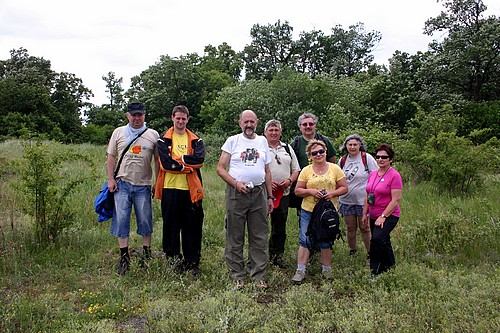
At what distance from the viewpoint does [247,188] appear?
4816 mm

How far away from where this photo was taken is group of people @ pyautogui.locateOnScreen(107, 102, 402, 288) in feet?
16.1

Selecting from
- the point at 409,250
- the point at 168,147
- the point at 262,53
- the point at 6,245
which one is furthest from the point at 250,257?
the point at 262,53

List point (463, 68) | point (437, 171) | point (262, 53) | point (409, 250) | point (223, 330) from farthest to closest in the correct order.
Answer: point (262, 53) < point (463, 68) < point (437, 171) < point (409, 250) < point (223, 330)

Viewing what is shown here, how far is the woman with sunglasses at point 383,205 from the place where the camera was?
15.8ft

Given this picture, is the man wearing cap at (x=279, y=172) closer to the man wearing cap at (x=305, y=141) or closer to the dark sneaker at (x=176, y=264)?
the man wearing cap at (x=305, y=141)

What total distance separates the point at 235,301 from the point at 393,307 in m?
1.54

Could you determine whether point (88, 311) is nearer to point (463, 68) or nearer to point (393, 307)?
point (393, 307)

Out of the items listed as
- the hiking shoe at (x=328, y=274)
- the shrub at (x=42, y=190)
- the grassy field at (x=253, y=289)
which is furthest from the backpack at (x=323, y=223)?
the shrub at (x=42, y=190)

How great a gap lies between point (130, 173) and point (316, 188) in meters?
2.28

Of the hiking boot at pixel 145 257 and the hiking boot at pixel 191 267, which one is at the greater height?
the hiking boot at pixel 145 257

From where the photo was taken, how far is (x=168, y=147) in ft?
16.6

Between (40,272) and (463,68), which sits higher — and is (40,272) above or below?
below

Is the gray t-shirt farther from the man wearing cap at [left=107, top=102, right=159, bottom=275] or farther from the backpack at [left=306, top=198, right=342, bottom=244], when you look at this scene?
the backpack at [left=306, top=198, right=342, bottom=244]

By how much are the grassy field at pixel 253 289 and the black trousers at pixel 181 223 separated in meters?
0.27
